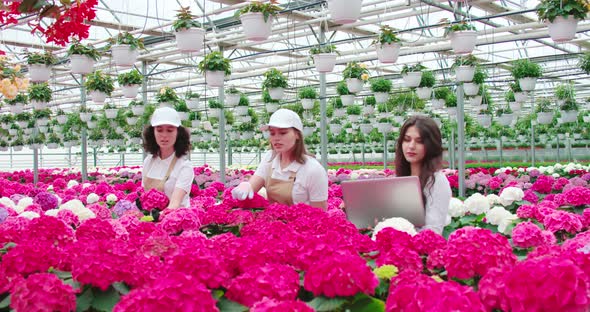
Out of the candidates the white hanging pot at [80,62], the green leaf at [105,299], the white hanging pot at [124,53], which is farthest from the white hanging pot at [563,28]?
the green leaf at [105,299]

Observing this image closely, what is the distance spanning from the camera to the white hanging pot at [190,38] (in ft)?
20.6

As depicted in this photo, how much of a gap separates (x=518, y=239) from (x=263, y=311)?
1.40 metres

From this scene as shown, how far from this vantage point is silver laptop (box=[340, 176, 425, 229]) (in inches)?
109

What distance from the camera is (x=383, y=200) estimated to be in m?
2.80

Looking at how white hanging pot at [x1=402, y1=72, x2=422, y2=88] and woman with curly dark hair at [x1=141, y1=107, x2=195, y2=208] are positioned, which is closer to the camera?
woman with curly dark hair at [x1=141, y1=107, x2=195, y2=208]

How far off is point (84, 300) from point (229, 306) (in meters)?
0.38

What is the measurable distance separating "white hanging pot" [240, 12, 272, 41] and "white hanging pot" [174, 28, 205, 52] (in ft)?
1.98

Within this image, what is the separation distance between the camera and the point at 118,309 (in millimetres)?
1233

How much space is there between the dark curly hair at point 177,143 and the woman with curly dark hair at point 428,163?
136 centimetres

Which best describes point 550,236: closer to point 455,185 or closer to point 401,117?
point 455,185

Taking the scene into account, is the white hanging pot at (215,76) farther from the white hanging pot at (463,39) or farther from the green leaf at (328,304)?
the green leaf at (328,304)

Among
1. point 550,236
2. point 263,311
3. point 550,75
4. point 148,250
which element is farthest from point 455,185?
point 550,75

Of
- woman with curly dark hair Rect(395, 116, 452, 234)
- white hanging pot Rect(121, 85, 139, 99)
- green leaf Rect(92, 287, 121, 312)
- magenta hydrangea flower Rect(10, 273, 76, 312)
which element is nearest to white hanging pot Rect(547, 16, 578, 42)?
woman with curly dark hair Rect(395, 116, 452, 234)

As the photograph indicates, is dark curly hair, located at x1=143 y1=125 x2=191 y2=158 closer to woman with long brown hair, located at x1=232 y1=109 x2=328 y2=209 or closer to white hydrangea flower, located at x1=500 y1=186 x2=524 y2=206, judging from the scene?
woman with long brown hair, located at x1=232 y1=109 x2=328 y2=209
